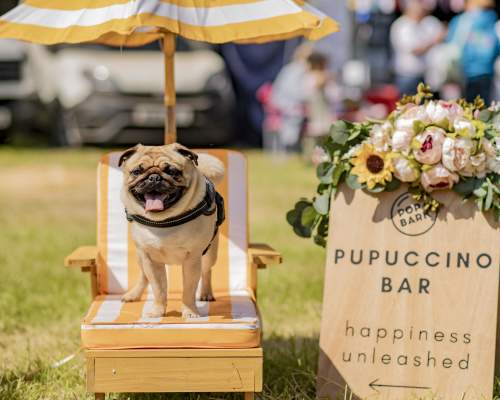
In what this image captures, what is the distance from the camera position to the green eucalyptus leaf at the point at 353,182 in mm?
3920

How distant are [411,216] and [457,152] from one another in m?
0.33

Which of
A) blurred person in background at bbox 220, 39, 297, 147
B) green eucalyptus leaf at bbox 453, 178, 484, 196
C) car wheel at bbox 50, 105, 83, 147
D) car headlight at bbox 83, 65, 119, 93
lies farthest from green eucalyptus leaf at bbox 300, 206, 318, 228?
blurred person in background at bbox 220, 39, 297, 147

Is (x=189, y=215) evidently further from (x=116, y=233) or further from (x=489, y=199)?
(x=489, y=199)

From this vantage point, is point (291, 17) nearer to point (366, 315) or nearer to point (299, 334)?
point (366, 315)

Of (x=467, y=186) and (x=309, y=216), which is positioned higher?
(x=467, y=186)

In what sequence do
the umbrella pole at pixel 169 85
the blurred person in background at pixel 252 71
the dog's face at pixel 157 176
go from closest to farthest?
the dog's face at pixel 157 176, the umbrella pole at pixel 169 85, the blurred person in background at pixel 252 71

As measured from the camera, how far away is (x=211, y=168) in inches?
165

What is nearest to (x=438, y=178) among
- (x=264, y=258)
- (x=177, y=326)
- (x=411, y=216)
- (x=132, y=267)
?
(x=411, y=216)

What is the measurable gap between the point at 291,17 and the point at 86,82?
993 centimetres

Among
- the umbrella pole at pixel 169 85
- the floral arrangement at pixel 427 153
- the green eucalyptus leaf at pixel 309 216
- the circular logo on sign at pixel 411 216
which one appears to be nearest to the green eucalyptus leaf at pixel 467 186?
the floral arrangement at pixel 427 153

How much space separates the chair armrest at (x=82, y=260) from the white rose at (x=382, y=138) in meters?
1.38

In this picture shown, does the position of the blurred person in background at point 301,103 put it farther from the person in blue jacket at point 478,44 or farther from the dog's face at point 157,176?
the dog's face at point 157,176

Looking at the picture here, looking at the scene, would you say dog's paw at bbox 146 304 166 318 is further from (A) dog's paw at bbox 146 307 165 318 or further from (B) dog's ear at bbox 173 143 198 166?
(B) dog's ear at bbox 173 143 198 166

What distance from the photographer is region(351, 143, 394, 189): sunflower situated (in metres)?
3.87
